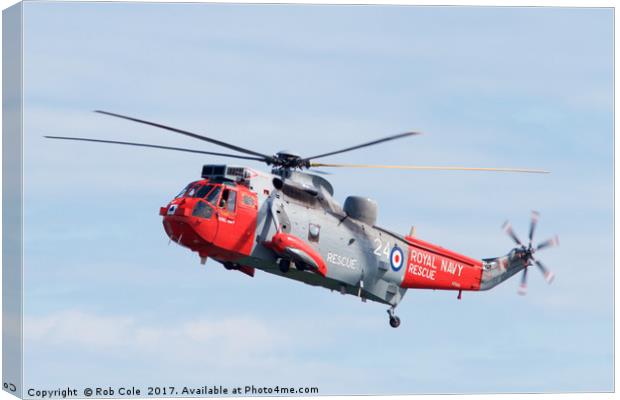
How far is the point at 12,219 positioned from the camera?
26.8 metres

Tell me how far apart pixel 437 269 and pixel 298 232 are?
23.0 feet

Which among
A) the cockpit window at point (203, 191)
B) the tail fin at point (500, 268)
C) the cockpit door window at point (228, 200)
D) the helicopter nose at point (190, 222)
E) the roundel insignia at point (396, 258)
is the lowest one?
the tail fin at point (500, 268)

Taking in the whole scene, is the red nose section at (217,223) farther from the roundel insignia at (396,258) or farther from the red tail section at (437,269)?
the red tail section at (437,269)

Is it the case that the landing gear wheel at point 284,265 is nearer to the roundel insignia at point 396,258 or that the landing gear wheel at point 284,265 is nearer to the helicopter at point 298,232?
the helicopter at point 298,232

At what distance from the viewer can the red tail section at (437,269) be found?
38.4 meters

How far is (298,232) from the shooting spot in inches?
1344

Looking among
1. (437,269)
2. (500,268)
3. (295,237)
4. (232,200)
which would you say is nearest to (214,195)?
(232,200)

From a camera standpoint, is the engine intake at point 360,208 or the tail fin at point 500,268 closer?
the engine intake at point 360,208

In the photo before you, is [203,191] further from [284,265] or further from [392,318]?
[392,318]

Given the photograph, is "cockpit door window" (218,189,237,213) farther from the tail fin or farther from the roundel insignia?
the tail fin

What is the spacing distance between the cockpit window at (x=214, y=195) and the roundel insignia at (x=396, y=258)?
7.54 meters

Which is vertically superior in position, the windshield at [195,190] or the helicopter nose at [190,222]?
the windshield at [195,190]

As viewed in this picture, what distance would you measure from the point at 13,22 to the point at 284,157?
33.6 ft

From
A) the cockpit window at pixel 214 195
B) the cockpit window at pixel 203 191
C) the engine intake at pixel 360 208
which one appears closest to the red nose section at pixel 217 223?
the cockpit window at pixel 214 195
